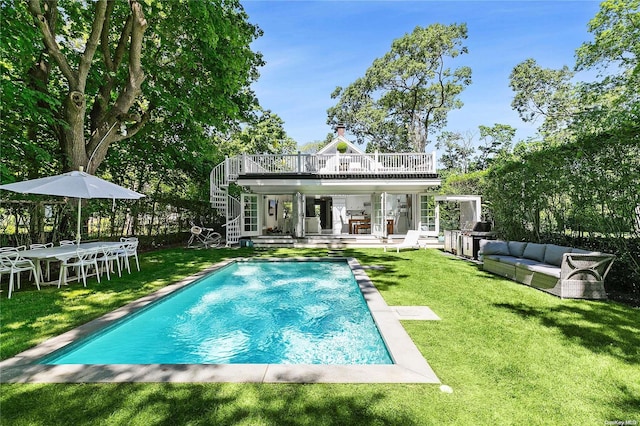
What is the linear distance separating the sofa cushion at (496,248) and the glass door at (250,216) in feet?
32.3

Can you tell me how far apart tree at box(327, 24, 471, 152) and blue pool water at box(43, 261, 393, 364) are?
2258cm

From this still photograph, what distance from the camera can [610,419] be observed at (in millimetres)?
2133

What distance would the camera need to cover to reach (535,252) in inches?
252

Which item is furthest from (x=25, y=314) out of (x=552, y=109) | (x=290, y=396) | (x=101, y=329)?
(x=552, y=109)

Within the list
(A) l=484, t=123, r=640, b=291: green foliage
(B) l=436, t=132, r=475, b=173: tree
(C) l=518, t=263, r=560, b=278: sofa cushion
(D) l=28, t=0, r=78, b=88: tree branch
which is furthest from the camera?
(B) l=436, t=132, r=475, b=173: tree

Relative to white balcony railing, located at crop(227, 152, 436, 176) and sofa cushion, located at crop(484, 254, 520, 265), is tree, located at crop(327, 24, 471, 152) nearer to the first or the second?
white balcony railing, located at crop(227, 152, 436, 176)

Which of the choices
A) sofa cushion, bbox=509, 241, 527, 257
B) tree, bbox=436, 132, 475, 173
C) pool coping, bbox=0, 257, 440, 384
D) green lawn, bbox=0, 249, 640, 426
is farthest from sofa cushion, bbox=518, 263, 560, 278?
tree, bbox=436, 132, 475, 173

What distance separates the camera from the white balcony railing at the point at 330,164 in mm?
13500

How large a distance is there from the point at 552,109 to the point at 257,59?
25916mm

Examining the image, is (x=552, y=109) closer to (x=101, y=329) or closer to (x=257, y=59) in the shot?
(x=257, y=59)

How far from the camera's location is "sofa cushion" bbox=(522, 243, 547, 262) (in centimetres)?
624

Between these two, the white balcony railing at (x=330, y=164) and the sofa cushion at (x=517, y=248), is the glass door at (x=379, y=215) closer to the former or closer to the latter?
the white balcony railing at (x=330, y=164)

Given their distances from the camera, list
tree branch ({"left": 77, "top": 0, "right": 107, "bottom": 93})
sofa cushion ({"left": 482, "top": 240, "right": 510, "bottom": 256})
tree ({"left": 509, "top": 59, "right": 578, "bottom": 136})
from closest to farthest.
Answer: tree branch ({"left": 77, "top": 0, "right": 107, "bottom": 93}), sofa cushion ({"left": 482, "top": 240, "right": 510, "bottom": 256}), tree ({"left": 509, "top": 59, "right": 578, "bottom": 136})

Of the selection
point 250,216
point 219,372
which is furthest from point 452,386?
point 250,216
